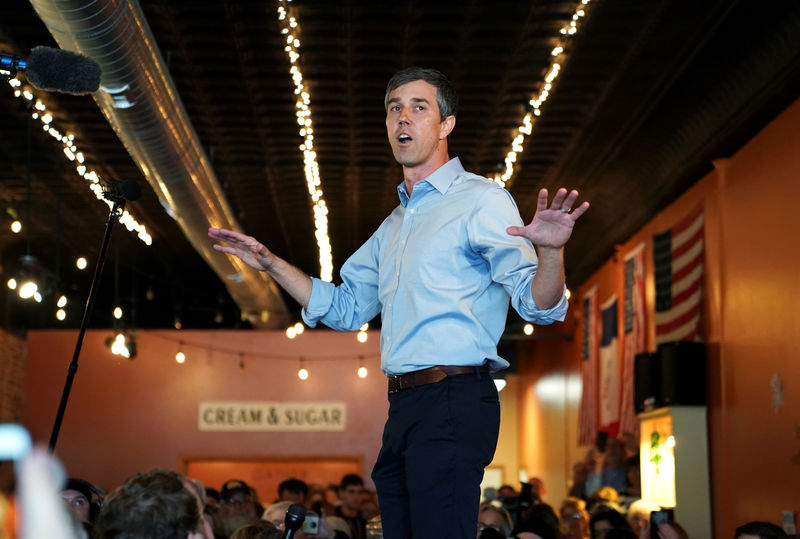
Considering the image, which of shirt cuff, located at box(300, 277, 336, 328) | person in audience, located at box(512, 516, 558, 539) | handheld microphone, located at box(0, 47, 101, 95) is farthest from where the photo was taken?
person in audience, located at box(512, 516, 558, 539)

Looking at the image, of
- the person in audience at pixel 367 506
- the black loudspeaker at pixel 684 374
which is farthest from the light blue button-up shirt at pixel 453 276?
the black loudspeaker at pixel 684 374

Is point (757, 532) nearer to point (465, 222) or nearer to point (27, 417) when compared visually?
point (465, 222)

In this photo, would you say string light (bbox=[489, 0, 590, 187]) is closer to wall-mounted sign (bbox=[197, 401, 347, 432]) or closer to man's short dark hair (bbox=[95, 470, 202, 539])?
man's short dark hair (bbox=[95, 470, 202, 539])

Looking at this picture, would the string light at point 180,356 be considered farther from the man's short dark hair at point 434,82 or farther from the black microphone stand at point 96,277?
the man's short dark hair at point 434,82

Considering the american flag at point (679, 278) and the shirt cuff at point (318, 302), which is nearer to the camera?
the shirt cuff at point (318, 302)

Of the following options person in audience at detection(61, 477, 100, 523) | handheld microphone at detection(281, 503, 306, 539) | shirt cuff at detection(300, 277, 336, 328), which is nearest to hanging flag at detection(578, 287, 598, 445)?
person in audience at detection(61, 477, 100, 523)

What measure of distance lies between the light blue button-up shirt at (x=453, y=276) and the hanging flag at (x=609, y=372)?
8.44 meters

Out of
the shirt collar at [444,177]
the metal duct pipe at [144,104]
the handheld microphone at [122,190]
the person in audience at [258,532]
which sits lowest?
the person in audience at [258,532]

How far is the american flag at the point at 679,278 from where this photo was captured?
838 centimetres

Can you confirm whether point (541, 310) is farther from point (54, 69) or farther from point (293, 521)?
point (54, 69)

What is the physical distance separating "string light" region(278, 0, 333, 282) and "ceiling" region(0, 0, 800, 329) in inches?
2.5

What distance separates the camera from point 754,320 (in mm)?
7195

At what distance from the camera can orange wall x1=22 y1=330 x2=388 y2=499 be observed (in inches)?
532

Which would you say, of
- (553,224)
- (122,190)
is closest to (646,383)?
(122,190)
